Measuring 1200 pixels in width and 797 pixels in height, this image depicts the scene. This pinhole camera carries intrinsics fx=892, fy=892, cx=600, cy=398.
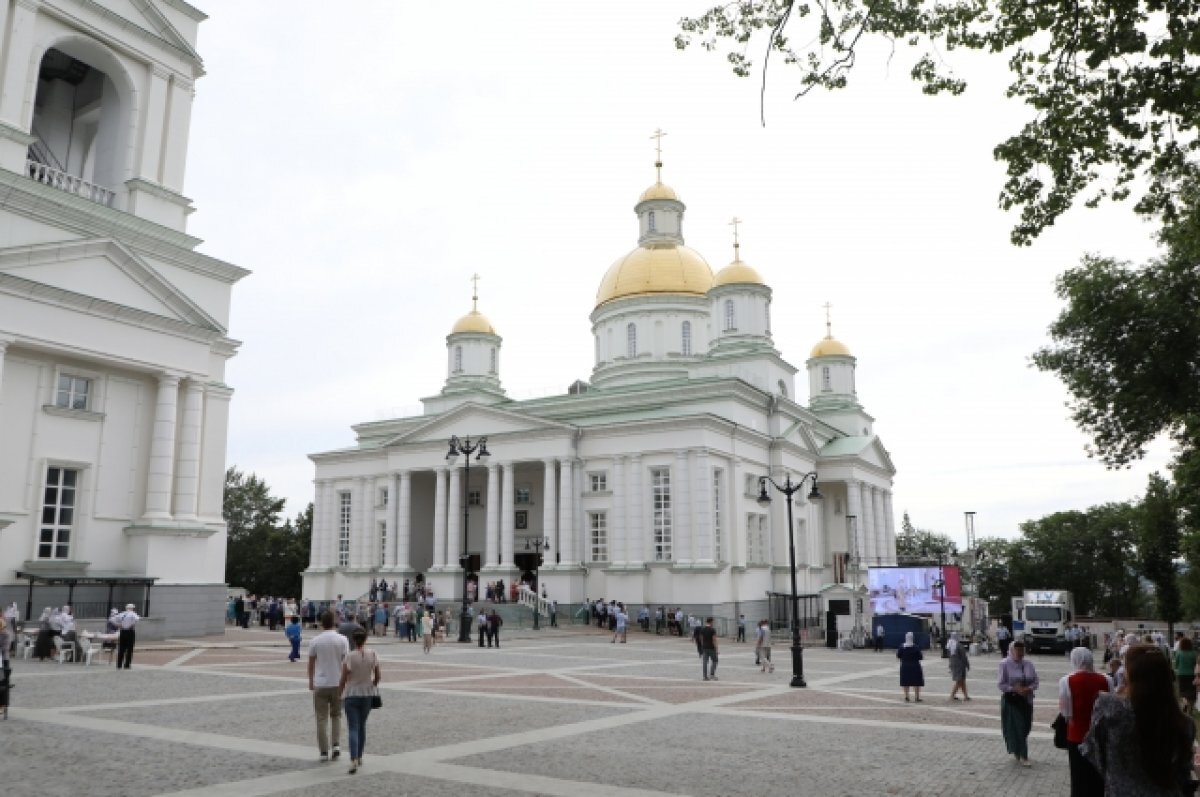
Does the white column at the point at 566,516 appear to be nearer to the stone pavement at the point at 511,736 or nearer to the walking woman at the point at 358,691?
the stone pavement at the point at 511,736

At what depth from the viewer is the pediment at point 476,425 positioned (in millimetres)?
47594

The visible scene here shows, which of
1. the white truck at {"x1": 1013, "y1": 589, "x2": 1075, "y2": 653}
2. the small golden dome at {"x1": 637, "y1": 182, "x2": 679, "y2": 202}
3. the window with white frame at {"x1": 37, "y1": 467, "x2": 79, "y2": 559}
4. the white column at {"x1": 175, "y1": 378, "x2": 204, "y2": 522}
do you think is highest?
the small golden dome at {"x1": 637, "y1": 182, "x2": 679, "y2": 202}

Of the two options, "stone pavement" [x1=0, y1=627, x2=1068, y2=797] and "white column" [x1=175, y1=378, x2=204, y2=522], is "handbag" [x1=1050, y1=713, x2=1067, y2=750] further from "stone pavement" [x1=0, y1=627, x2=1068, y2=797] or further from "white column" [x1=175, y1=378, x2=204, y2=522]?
"white column" [x1=175, y1=378, x2=204, y2=522]

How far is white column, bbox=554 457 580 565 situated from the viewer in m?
45.5

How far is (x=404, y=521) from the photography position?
168ft

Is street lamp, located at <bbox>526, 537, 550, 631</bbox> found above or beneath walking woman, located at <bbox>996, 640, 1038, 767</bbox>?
above

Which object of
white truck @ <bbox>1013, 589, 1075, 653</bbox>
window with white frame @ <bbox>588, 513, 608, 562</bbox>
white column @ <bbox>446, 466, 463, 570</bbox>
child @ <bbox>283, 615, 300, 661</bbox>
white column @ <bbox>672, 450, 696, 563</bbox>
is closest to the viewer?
child @ <bbox>283, 615, 300, 661</bbox>

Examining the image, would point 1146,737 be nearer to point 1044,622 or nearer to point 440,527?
point 1044,622

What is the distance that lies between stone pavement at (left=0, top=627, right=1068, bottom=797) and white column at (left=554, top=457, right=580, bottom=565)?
23.7 m

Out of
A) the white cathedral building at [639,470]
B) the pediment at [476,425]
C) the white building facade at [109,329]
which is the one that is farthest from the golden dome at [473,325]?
the white building facade at [109,329]

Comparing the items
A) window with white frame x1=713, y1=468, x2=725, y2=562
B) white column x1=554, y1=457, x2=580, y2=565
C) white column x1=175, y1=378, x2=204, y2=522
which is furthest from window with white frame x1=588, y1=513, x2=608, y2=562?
white column x1=175, y1=378, x2=204, y2=522

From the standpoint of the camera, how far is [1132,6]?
10.3 meters

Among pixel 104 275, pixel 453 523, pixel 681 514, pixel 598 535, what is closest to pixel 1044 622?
pixel 681 514

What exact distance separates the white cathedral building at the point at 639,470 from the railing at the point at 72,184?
1762 cm
